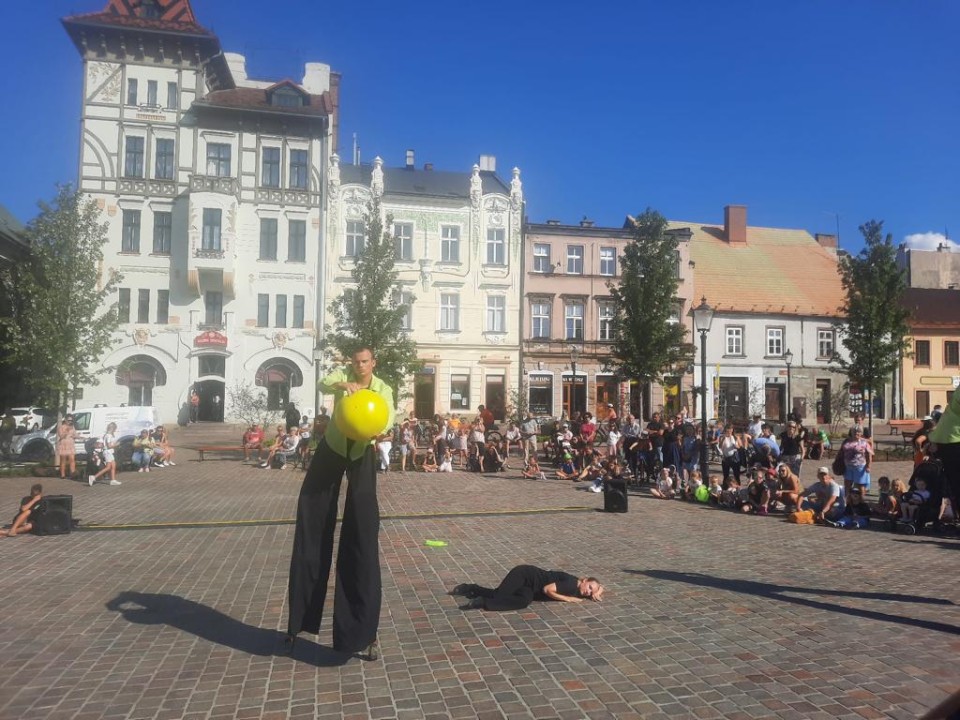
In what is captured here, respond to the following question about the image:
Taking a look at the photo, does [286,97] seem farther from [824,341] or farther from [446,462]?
[824,341]

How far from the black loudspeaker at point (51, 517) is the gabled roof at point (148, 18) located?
3062 centimetres

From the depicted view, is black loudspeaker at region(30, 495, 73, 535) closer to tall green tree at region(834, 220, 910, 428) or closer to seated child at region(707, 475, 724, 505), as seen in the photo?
seated child at region(707, 475, 724, 505)

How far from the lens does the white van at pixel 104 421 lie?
21531 mm

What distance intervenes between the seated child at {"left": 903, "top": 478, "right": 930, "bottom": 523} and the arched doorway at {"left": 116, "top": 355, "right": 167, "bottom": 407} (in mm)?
31450

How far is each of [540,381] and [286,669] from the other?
33326 mm

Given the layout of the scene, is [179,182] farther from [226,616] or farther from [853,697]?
[853,697]

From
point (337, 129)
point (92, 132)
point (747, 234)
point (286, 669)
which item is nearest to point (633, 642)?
point (286, 669)

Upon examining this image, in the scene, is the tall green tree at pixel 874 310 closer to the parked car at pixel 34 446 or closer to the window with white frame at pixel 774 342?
the window with white frame at pixel 774 342

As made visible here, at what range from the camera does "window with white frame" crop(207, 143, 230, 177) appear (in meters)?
34.8

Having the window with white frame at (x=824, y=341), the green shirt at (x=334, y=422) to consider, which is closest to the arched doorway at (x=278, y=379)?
the window with white frame at (x=824, y=341)

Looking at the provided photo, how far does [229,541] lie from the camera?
944 cm

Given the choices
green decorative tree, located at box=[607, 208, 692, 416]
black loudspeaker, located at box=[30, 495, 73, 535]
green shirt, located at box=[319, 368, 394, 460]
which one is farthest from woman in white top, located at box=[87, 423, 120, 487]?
green decorative tree, located at box=[607, 208, 692, 416]

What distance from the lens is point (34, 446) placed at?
21.5 metres

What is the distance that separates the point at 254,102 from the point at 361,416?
35375 millimetres
